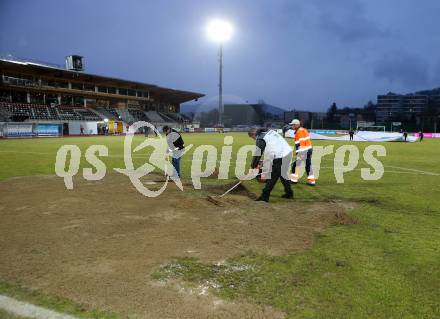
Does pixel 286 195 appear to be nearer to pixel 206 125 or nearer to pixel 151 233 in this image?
pixel 151 233

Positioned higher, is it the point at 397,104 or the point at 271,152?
the point at 397,104

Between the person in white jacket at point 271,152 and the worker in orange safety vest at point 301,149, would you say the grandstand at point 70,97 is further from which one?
the person in white jacket at point 271,152

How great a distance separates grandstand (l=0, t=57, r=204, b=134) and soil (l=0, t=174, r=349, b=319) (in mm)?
44654

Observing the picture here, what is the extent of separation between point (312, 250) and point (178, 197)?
4199 mm

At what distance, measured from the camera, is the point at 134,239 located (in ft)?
17.5

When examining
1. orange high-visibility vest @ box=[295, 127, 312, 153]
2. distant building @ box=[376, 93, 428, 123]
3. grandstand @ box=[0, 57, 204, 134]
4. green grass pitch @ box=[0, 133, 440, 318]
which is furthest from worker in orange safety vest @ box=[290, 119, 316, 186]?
distant building @ box=[376, 93, 428, 123]

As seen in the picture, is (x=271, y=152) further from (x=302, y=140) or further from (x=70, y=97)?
(x=70, y=97)

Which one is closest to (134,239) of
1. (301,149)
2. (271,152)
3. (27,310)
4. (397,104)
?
(27,310)

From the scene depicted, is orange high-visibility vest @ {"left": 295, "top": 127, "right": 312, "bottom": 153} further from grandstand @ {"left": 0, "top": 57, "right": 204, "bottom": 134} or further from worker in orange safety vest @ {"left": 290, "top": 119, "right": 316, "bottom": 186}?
grandstand @ {"left": 0, "top": 57, "right": 204, "bottom": 134}

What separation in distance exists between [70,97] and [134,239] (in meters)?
62.8

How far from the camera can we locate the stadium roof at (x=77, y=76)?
50.7 metres

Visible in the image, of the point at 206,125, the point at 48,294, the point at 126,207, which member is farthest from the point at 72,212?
the point at 206,125

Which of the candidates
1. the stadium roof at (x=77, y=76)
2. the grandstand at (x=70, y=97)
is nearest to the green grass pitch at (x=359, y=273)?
the grandstand at (x=70, y=97)

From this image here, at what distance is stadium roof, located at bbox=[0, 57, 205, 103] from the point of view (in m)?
50.7
